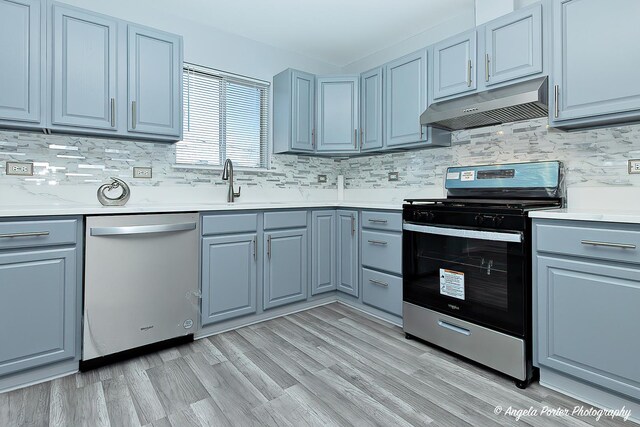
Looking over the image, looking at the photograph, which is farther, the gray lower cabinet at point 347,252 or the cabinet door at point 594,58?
the gray lower cabinet at point 347,252

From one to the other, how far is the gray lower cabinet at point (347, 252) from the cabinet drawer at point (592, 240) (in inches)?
60.8

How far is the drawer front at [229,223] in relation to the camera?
253 cm

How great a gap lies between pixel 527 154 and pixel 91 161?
3.19 meters

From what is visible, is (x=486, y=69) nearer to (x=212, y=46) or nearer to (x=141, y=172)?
(x=212, y=46)

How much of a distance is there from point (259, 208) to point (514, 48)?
6.81 feet

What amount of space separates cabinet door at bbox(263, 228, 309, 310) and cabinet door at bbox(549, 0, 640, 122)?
204 centimetres

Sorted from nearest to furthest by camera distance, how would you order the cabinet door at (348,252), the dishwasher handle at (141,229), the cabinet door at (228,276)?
the dishwasher handle at (141,229) < the cabinet door at (228,276) < the cabinet door at (348,252)

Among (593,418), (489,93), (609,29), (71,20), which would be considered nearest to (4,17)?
(71,20)

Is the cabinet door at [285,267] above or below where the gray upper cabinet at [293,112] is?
below

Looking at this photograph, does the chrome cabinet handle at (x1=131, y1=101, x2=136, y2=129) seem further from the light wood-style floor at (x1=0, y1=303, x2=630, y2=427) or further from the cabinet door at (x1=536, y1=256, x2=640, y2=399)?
the cabinet door at (x1=536, y1=256, x2=640, y2=399)

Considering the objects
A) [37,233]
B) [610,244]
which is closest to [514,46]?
[610,244]

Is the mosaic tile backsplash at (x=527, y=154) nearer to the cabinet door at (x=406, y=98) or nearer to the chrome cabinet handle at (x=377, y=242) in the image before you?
the cabinet door at (x=406, y=98)

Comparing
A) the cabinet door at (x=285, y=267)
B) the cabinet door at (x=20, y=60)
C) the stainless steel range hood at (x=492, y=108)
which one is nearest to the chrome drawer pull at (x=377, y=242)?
the cabinet door at (x=285, y=267)

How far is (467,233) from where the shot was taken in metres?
2.13
